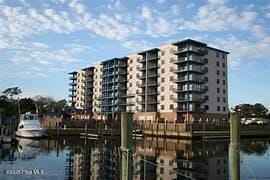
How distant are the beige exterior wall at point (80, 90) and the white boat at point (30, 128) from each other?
252 ft

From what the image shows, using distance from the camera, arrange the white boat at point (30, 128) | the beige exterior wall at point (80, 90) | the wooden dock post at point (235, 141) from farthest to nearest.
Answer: the beige exterior wall at point (80, 90)
the white boat at point (30, 128)
the wooden dock post at point (235, 141)

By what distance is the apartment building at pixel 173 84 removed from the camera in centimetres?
9119

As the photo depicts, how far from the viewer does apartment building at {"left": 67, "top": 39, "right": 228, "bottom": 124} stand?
91188mm

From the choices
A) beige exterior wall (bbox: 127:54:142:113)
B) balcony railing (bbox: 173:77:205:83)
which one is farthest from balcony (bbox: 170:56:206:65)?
beige exterior wall (bbox: 127:54:142:113)

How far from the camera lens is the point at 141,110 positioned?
104062mm

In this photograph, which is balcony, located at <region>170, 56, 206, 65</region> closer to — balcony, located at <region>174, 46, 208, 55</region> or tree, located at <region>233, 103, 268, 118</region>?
balcony, located at <region>174, 46, 208, 55</region>

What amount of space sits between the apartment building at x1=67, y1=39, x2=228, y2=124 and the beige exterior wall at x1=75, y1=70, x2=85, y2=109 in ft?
77.2

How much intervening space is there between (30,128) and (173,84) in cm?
4815

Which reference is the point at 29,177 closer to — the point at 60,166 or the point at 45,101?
the point at 60,166

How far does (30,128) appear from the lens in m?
57.7

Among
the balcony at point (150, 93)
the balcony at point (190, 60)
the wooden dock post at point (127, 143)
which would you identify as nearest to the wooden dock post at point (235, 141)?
the wooden dock post at point (127, 143)

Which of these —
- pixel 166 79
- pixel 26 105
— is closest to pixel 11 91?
pixel 26 105

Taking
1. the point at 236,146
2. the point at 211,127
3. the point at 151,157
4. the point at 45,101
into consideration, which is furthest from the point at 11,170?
the point at 45,101

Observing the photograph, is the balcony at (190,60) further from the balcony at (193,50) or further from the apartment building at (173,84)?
the balcony at (193,50)
